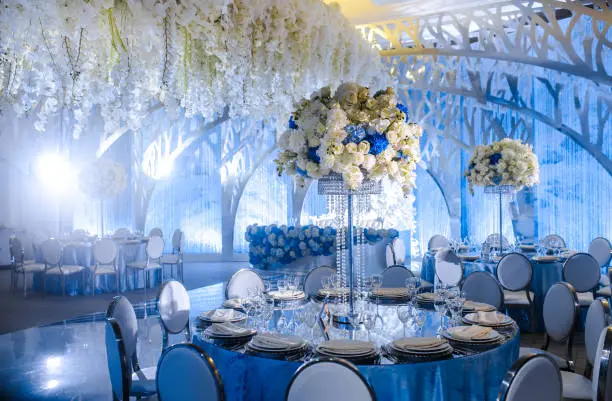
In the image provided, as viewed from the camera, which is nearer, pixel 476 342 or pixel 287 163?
pixel 476 342

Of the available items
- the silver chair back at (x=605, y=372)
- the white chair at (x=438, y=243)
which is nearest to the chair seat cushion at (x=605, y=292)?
the white chair at (x=438, y=243)

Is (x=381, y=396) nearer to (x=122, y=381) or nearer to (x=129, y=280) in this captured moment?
(x=122, y=381)

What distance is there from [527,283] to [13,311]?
733 cm

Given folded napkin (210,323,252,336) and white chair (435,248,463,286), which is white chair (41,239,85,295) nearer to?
white chair (435,248,463,286)

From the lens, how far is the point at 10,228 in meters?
12.8

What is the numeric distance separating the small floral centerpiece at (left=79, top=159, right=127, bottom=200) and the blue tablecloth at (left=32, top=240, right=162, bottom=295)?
1626mm

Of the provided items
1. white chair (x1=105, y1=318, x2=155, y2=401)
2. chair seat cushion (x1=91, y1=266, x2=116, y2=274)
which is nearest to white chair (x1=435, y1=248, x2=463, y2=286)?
white chair (x1=105, y1=318, x2=155, y2=401)

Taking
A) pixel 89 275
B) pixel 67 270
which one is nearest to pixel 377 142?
pixel 67 270

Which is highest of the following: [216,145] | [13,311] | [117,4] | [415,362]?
[216,145]

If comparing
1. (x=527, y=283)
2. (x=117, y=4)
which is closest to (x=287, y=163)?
(x=117, y=4)

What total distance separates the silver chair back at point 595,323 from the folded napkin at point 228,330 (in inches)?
83.4

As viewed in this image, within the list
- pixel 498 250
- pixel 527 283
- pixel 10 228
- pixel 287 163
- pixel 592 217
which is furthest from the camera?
pixel 10 228

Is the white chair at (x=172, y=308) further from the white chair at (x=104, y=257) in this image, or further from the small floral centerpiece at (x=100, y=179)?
the small floral centerpiece at (x=100, y=179)

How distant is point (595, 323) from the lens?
326 centimetres
